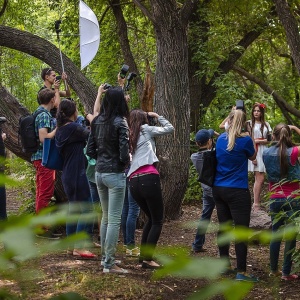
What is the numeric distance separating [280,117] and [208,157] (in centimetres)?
1373

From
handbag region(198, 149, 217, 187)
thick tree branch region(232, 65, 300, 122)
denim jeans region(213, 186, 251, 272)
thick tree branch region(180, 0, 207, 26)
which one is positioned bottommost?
denim jeans region(213, 186, 251, 272)

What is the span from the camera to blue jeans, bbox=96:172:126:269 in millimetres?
5559

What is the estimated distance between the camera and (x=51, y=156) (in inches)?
252

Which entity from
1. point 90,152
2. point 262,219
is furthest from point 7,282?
point 262,219

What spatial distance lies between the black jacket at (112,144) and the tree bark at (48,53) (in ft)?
12.0

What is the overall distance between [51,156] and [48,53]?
11.3 ft

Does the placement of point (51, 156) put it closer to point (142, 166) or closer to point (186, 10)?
point (142, 166)

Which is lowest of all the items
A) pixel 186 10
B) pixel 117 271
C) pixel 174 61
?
pixel 117 271

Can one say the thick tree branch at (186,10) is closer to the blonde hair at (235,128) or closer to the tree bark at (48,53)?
the tree bark at (48,53)

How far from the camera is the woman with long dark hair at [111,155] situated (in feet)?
18.2

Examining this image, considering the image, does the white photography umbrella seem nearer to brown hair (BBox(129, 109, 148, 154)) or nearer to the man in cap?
the man in cap

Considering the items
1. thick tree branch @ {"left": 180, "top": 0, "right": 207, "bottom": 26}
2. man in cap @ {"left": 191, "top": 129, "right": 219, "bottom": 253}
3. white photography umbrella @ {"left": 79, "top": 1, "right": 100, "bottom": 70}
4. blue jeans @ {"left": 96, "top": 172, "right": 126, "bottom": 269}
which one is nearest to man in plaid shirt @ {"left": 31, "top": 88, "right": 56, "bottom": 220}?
blue jeans @ {"left": 96, "top": 172, "right": 126, "bottom": 269}

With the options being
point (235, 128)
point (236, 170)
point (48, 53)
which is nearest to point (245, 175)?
point (236, 170)

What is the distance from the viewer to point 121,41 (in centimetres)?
1393
